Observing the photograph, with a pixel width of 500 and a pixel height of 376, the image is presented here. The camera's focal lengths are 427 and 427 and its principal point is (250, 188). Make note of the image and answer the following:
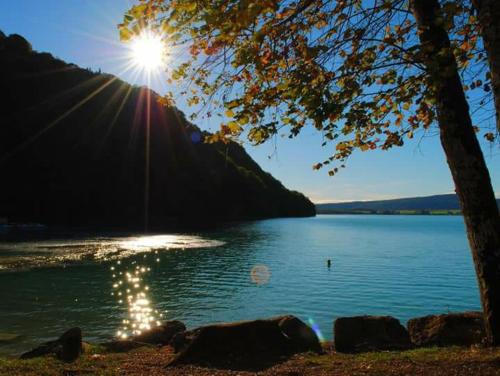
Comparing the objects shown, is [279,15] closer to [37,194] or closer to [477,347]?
[477,347]

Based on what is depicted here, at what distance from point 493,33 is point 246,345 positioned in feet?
34.6

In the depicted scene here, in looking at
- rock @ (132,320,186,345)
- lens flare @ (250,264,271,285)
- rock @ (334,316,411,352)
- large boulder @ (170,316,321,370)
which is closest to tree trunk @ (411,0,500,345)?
rock @ (334,316,411,352)

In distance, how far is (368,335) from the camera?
15.3 m

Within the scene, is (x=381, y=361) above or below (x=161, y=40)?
below

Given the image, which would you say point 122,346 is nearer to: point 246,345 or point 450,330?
point 246,345

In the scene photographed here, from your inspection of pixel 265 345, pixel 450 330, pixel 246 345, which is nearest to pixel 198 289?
pixel 265 345

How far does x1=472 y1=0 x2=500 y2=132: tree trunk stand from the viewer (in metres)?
7.56

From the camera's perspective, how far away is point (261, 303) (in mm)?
32219

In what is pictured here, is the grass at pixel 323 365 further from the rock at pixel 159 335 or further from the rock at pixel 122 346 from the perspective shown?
the rock at pixel 159 335

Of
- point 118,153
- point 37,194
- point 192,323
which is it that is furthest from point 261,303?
point 118,153

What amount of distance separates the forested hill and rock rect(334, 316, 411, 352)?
128598mm

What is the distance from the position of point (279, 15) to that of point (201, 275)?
38.7 metres

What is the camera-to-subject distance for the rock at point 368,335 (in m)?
14.6

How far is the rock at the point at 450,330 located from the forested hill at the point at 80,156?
12895cm
